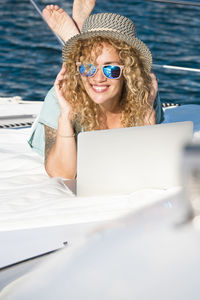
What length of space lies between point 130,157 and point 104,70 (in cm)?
52

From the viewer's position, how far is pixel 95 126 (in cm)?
221

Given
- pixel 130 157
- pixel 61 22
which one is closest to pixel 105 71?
pixel 130 157

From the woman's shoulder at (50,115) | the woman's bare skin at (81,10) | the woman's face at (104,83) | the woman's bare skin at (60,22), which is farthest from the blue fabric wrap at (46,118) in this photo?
the woman's bare skin at (81,10)

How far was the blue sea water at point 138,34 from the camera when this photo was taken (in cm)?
816

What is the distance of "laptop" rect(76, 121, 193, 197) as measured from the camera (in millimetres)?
1604

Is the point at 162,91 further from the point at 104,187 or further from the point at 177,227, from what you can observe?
the point at 177,227

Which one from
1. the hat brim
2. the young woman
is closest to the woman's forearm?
the young woman

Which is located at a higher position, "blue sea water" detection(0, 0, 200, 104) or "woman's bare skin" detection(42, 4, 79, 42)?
"woman's bare skin" detection(42, 4, 79, 42)

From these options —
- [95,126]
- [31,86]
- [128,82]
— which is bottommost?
[31,86]

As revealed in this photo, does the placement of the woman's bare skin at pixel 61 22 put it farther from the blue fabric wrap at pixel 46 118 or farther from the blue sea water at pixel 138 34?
the blue sea water at pixel 138 34

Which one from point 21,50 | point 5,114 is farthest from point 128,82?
point 21,50

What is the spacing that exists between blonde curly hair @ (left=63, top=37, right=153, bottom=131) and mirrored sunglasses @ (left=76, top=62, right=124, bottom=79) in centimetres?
2

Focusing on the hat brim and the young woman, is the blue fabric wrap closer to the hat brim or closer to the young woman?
the young woman

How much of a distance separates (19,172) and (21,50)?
25.1ft
